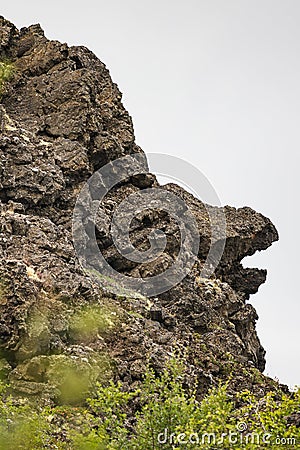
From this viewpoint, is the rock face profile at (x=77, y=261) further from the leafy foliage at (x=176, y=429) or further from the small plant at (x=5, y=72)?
the leafy foliage at (x=176, y=429)

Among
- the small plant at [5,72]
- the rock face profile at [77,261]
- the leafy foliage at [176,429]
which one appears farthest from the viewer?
the small plant at [5,72]

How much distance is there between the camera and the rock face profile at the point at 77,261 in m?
24.9

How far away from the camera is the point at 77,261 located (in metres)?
31.8

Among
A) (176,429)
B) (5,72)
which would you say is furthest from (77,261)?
(5,72)

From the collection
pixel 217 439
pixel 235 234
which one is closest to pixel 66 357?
pixel 217 439

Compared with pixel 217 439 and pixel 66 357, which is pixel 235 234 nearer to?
pixel 66 357

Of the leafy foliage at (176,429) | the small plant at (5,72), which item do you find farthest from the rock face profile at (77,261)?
the leafy foliage at (176,429)

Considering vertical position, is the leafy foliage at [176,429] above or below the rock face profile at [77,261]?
below

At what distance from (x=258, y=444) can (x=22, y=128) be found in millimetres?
30546

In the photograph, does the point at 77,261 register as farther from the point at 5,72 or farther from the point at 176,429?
the point at 5,72

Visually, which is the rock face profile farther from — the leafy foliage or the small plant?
the leafy foliage

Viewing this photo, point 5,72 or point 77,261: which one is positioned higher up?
point 5,72

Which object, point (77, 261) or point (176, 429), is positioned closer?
point (176, 429)

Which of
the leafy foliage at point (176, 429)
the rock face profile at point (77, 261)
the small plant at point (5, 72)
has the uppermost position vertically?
the small plant at point (5, 72)
